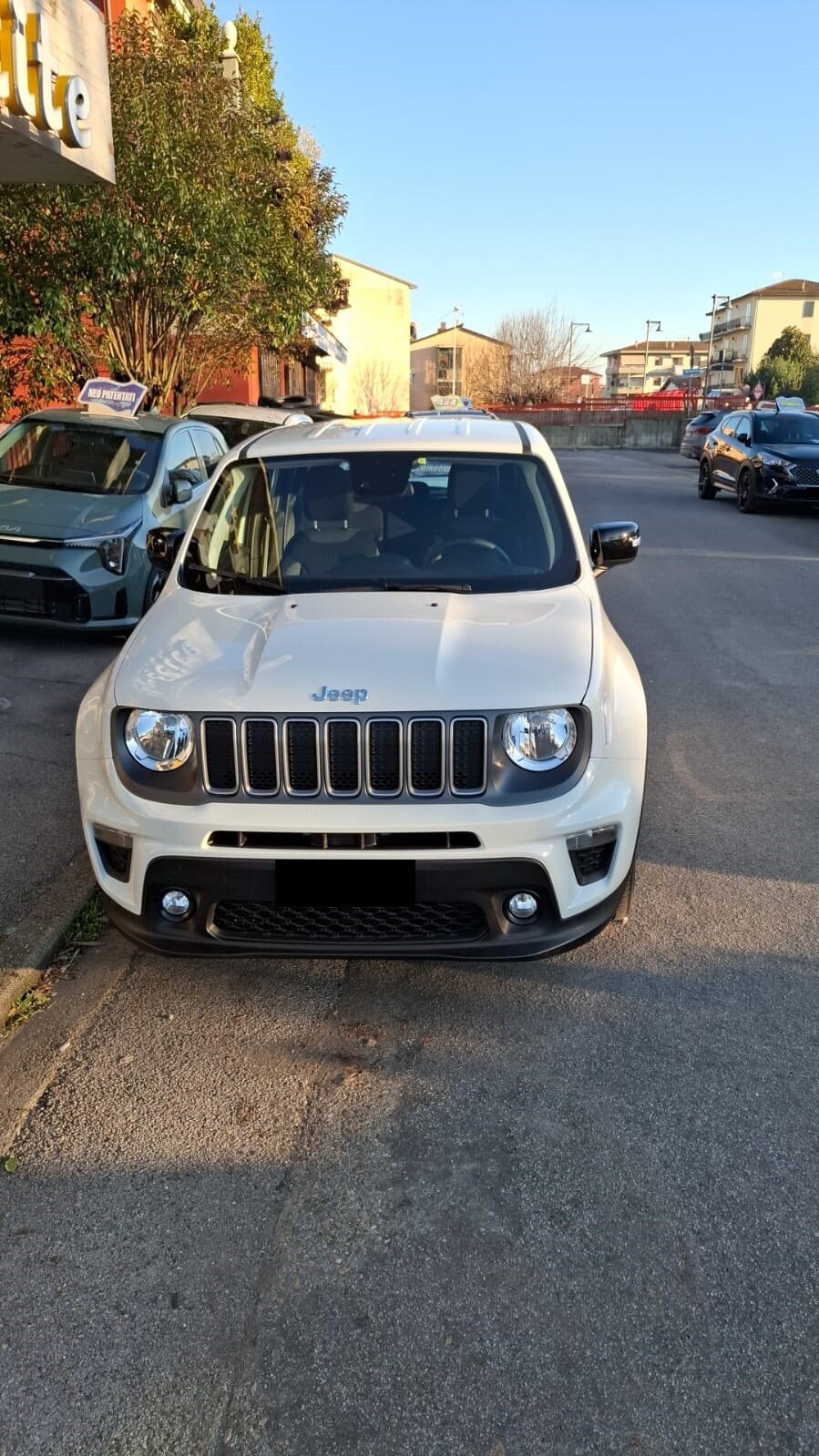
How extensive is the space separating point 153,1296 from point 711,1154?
1430 millimetres

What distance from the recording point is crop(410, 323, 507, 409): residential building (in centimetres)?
7819

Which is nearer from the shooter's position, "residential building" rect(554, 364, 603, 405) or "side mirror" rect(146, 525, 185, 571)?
"side mirror" rect(146, 525, 185, 571)

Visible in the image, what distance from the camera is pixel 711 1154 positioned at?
2.75 meters

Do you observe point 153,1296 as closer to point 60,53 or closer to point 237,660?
point 237,660

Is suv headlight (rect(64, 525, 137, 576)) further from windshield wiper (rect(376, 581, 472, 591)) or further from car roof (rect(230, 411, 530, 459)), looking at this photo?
windshield wiper (rect(376, 581, 472, 591))

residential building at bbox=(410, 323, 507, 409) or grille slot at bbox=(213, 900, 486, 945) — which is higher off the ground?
residential building at bbox=(410, 323, 507, 409)

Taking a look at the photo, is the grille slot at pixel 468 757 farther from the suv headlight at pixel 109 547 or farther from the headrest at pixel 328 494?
the suv headlight at pixel 109 547

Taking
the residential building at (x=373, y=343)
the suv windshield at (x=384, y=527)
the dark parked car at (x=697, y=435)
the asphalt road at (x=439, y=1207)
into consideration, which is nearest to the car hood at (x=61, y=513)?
the suv windshield at (x=384, y=527)

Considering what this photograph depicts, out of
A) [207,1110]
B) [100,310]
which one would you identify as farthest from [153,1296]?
[100,310]

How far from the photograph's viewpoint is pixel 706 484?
20.5 metres

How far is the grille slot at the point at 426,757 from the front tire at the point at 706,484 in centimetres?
1855

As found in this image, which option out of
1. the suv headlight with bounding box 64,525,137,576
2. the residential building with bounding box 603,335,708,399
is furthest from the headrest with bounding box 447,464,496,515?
the residential building with bounding box 603,335,708,399

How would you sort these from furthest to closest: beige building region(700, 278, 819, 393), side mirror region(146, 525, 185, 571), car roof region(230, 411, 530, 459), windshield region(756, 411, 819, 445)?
1. beige building region(700, 278, 819, 393)
2. windshield region(756, 411, 819, 445)
3. side mirror region(146, 525, 185, 571)
4. car roof region(230, 411, 530, 459)

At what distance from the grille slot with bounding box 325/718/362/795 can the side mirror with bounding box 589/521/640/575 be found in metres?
1.91
